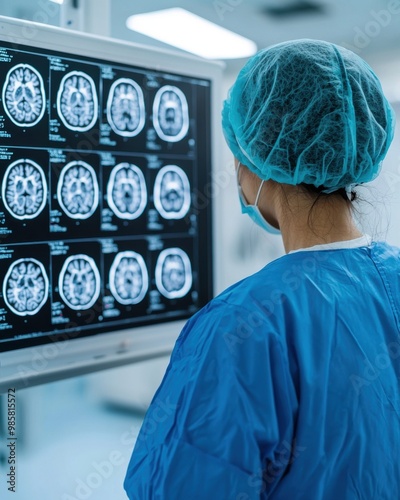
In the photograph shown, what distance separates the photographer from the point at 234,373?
0.80 meters

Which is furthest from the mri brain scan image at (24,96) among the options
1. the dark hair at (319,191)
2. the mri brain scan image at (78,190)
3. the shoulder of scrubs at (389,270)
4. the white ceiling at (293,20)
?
the white ceiling at (293,20)

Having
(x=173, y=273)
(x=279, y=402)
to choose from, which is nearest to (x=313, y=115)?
(x=279, y=402)

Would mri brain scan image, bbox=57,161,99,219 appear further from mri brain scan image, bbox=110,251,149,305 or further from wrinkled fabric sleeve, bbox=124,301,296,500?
wrinkled fabric sleeve, bbox=124,301,296,500

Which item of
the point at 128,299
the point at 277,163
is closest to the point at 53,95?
the point at 128,299

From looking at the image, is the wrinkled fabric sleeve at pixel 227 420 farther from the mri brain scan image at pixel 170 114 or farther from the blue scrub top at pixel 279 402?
the mri brain scan image at pixel 170 114

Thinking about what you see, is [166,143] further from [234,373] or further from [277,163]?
[234,373]

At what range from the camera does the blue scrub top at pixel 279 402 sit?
79 centimetres

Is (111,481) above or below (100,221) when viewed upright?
below

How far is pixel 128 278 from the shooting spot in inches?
58.3

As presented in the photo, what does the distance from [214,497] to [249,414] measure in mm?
116

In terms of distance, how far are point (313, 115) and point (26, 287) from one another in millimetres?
707

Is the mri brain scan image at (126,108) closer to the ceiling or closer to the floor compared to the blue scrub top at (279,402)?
closer to the ceiling

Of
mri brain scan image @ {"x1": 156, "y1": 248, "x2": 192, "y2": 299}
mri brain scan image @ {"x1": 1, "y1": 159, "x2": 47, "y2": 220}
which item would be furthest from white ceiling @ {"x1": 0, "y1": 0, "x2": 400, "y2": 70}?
mri brain scan image @ {"x1": 1, "y1": 159, "x2": 47, "y2": 220}

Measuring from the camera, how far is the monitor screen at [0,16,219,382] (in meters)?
1.27
